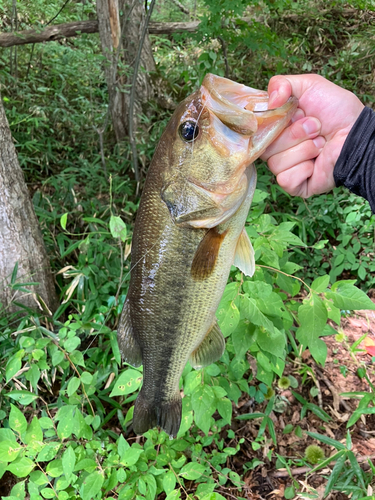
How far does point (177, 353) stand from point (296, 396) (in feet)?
5.36

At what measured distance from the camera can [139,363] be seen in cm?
180

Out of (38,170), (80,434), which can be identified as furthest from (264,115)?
(38,170)

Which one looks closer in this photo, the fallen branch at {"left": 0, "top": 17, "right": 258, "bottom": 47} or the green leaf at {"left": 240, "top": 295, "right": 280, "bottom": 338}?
the green leaf at {"left": 240, "top": 295, "right": 280, "bottom": 338}

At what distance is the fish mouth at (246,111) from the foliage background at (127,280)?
719mm

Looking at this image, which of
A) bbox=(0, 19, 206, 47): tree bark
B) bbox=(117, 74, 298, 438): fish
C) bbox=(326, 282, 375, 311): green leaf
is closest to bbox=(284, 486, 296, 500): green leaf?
bbox=(117, 74, 298, 438): fish

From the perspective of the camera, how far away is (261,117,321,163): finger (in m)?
1.57

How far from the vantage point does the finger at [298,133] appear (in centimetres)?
157

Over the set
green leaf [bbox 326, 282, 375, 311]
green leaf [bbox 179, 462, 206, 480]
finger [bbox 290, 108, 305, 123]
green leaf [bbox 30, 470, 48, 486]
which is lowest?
green leaf [bbox 179, 462, 206, 480]

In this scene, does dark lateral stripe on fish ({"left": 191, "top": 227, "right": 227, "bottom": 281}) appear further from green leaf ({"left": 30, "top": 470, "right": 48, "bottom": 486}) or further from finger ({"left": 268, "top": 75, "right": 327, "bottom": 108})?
green leaf ({"left": 30, "top": 470, "right": 48, "bottom": 486})

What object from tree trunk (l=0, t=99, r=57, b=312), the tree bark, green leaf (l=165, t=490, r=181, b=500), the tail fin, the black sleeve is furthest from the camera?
the tree bark

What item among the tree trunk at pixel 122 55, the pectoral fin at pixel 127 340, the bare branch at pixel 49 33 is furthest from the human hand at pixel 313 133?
the bare branch at pixel 49 33

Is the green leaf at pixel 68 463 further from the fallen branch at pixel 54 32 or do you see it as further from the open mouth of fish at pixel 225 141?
the fallen branch at pixel 54 32

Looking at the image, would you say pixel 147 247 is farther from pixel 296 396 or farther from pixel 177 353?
pixel 296 396

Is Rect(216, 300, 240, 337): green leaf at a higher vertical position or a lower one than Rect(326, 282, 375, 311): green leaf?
lower
